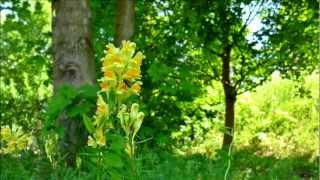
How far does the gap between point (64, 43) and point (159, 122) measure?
3053mm

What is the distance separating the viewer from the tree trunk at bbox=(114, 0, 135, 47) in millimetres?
8781

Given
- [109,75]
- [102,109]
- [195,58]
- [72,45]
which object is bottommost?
[102,109]

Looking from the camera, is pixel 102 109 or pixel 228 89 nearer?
pixel 102 109

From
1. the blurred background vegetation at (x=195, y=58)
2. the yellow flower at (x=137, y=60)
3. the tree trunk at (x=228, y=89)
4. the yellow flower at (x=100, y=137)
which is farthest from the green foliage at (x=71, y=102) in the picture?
the tree trunk at (x=228, y=89)

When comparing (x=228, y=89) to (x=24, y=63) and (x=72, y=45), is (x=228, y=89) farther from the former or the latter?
(x=72, y=45)

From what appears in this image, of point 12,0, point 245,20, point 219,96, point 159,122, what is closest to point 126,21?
point 159,122

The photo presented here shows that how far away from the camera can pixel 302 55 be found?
12.6m

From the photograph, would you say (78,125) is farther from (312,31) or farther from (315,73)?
(315,73)

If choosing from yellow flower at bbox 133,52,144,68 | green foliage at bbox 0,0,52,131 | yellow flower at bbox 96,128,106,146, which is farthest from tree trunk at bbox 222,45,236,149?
yellow flower at bbox 96,128,106,146

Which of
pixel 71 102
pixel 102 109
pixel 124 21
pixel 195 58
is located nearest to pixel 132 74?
pixel 102 109

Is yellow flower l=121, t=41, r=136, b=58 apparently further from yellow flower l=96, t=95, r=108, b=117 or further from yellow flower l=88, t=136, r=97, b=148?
yellow flower l=88, t=136, r=97, b=148

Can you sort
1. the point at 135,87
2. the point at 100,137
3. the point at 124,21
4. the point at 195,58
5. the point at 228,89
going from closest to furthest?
the point at 100,137
the point at 135,87
the point at 124,21
the point at 195,58
the point at 228,89

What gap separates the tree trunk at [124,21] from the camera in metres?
8.78

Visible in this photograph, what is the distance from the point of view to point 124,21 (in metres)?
8.85
